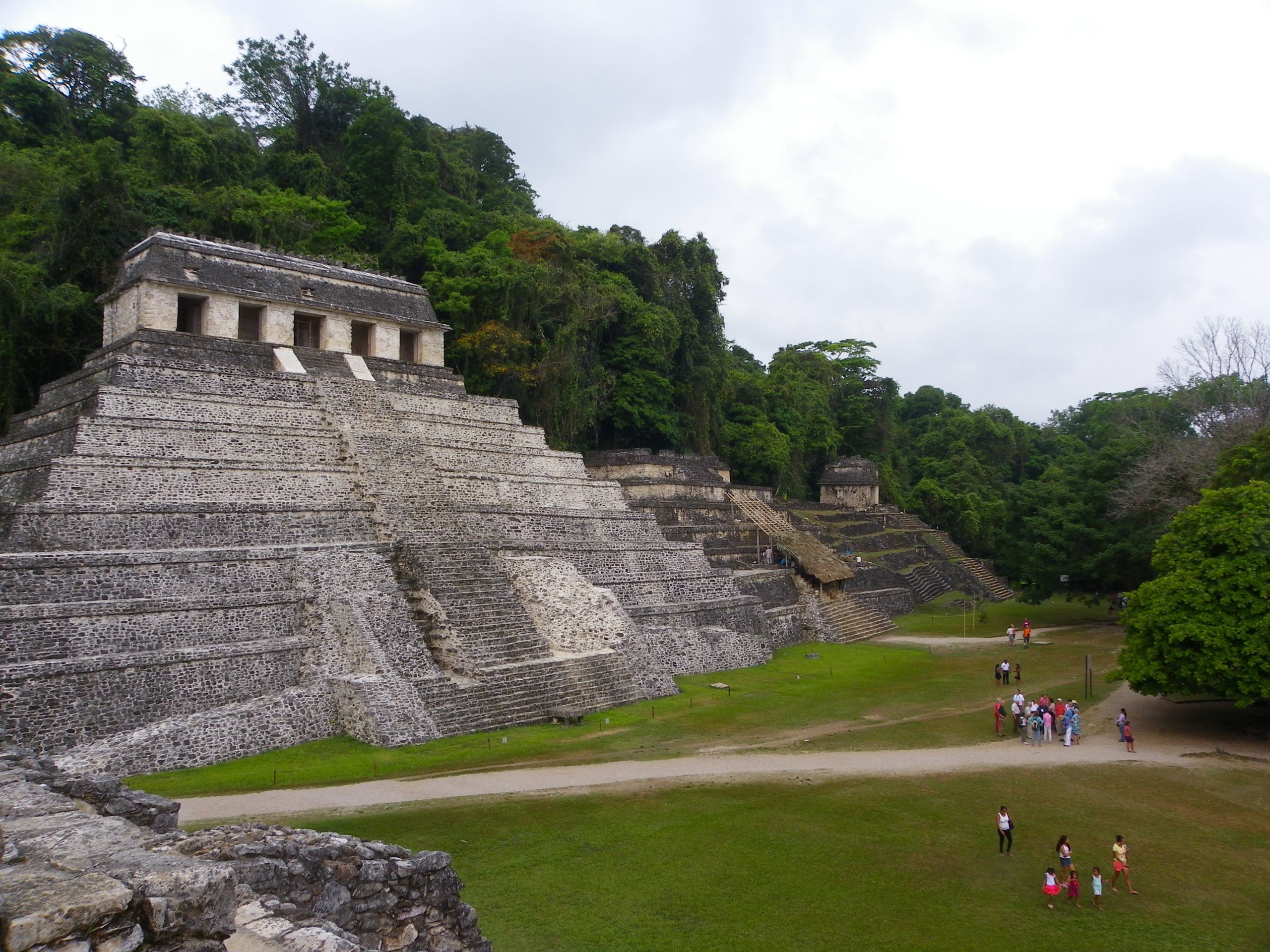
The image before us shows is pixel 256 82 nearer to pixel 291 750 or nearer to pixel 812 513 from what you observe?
pixel 812 513

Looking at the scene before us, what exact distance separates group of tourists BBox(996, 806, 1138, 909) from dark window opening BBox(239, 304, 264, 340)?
2121 centimetres

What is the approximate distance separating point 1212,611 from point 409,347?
70.6 ft

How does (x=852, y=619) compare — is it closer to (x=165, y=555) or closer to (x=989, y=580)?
(x=989, y=580)

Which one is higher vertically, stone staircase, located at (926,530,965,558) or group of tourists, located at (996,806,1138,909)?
stone staircase, located at (926,530,965,558)

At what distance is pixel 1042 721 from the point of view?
54.2ft

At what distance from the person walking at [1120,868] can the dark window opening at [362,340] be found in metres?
22.1

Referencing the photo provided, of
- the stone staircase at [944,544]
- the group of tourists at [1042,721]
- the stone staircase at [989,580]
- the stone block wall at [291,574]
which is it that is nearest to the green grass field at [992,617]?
the stone staircase at [989,580]

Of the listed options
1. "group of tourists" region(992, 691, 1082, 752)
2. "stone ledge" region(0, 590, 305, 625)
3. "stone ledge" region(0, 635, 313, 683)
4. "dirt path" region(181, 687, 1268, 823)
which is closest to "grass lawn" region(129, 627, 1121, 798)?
"dirt path" region(181, 687, 1268, 823)

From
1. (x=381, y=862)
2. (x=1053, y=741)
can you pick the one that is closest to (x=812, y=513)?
(x=1053, y=741)

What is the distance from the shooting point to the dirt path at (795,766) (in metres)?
11.9

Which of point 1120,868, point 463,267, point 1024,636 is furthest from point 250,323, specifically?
point 1024,636

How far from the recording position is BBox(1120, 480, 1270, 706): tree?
50.8ft

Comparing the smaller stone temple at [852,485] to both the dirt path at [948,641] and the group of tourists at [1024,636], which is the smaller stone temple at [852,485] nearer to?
the dirt path at [948,641]

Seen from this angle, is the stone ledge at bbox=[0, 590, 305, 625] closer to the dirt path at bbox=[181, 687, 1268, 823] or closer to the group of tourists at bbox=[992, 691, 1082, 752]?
the dirt path at bbox=[181, 687, 1268, 823]
